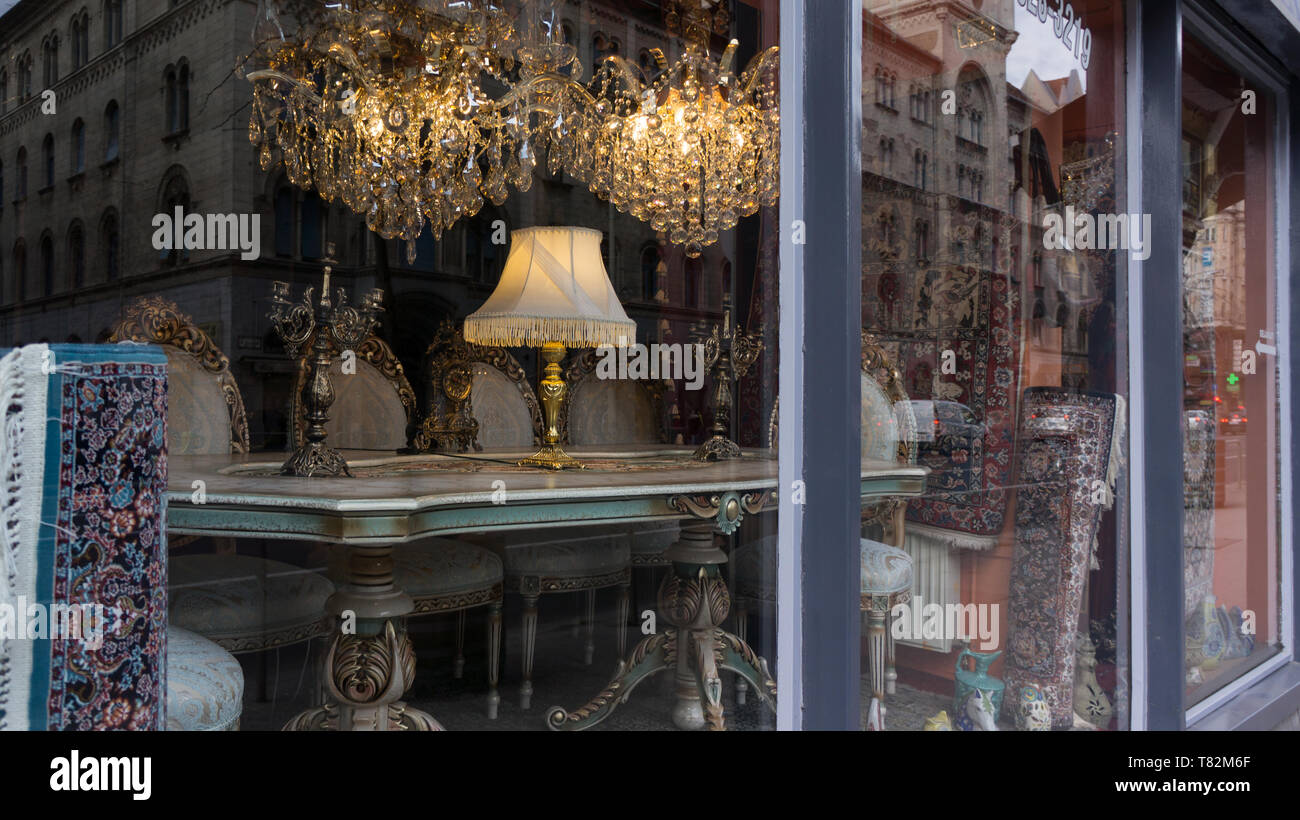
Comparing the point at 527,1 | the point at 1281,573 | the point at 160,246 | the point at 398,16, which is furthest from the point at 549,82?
the point at 160,246

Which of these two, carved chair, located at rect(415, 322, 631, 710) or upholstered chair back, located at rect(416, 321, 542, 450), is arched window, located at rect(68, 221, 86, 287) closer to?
upholstered chair back, located at rect(416, 321, 542, 450)

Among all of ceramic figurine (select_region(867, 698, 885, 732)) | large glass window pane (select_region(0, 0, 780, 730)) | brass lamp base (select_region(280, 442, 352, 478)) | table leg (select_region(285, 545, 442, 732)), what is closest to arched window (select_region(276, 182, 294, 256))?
large glass window pane (select_region(0, 0, 780, 730))

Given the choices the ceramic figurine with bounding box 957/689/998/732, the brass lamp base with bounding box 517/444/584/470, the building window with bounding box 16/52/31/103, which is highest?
the building window with bounding box 16/52/31/103

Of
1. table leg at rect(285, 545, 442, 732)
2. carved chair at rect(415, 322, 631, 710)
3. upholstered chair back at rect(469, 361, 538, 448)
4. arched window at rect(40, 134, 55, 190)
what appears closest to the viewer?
table leg at rect(285, 545, 442, 732)

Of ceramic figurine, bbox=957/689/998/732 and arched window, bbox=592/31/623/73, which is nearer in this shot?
ceramic figurine, bbox=957/689/998/732

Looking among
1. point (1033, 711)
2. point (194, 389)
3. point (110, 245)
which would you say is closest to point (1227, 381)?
point (1033, 711)

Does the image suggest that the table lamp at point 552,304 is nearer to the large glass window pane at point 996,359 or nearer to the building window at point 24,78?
the large glass window pane at point 996,359

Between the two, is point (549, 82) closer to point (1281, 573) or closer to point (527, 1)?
point (527, 1)

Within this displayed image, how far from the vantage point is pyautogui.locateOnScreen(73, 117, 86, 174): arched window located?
9484 mm

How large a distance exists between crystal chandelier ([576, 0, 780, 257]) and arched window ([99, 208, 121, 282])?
23.4ft

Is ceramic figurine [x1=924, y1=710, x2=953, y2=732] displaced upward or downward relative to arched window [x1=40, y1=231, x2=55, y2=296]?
downward

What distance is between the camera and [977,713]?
1.95 m
